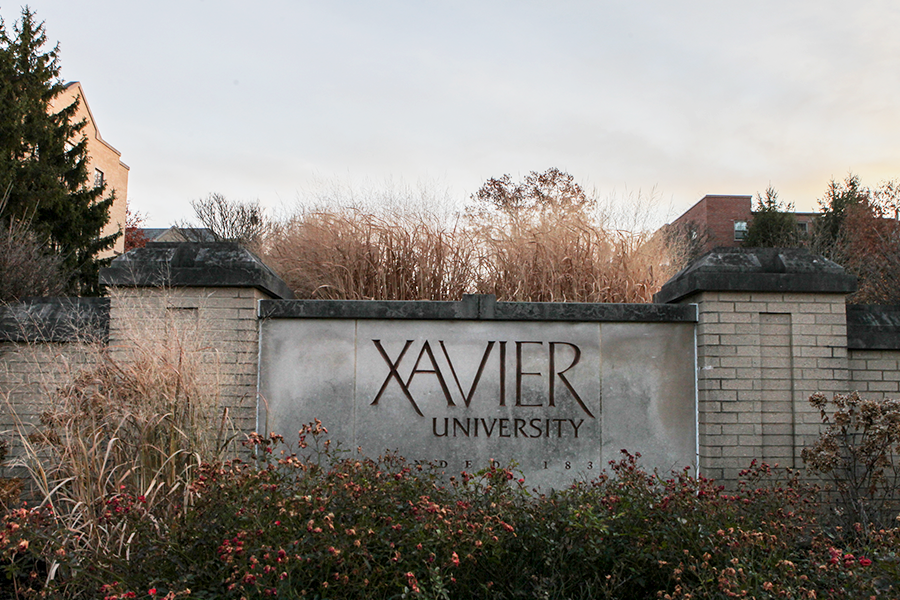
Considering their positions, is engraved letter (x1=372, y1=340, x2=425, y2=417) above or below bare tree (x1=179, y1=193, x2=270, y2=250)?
below

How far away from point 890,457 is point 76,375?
5567 mm

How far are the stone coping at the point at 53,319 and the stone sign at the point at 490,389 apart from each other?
Answer: 131 cm

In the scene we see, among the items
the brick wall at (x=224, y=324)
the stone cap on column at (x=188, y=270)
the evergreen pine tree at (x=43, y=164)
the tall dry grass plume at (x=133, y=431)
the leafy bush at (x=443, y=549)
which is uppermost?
the evergreen pine tree at (x=43, y=164)

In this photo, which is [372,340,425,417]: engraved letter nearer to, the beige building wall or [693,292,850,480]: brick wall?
[693,292,850,480]: brick wall

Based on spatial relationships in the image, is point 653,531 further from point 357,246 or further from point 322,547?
point 357,246

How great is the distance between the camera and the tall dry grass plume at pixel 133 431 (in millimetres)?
3602

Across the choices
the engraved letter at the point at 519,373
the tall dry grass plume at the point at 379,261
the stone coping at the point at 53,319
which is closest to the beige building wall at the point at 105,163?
the stone coping at the point at 53,319

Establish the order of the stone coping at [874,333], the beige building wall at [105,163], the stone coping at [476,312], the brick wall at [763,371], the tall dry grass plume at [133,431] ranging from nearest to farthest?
the tall dry grass plume at [133,431]
the brick wall at [763,371]
the stone coping at [874,333]
the stone coping at [476,312]
the beige building wall at [105,163]

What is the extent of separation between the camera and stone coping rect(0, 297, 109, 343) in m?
4.99

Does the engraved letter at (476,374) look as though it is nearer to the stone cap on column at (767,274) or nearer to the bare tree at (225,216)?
the stone cap on column at (767,274)

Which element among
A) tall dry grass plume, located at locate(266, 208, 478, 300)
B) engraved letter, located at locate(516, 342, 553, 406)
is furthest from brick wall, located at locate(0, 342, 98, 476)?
engraved letter, located at locate(516, 342, 553, 406)

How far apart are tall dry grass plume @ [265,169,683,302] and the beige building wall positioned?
20.6m

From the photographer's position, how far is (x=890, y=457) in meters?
4.75

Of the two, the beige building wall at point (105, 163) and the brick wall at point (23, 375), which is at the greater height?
the beige building wall at point (105, 163)
